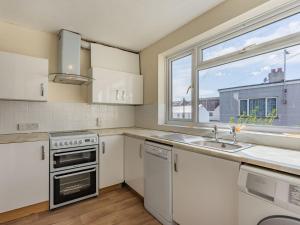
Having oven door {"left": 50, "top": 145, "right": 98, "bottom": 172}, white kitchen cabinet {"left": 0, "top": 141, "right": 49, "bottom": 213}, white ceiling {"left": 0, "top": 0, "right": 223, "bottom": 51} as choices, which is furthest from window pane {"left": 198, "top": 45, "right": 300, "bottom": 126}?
white kitchen cabinet {"left": 0, "top": 141, "right": 49, "bottom": 213}

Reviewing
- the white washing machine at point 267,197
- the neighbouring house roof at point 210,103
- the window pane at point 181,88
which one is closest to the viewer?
the white washing machine at point 267,197

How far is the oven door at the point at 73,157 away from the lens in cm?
199

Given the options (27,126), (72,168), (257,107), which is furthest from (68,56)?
(257,107)

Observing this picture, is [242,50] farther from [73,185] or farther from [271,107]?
[73,185]

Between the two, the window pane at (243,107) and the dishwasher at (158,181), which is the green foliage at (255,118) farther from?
the dishwasher at (158,181)

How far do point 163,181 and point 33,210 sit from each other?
60.4 inches

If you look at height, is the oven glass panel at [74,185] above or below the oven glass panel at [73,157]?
below

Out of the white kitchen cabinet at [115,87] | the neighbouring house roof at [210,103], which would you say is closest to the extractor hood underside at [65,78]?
the white kitchen cabinet at [115,87]

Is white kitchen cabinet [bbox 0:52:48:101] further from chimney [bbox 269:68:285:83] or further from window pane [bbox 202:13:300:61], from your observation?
chimney [bbox 269:68:285:83]

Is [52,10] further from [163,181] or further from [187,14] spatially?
[163,181]

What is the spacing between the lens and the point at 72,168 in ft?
6.89

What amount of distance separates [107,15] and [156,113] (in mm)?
1542

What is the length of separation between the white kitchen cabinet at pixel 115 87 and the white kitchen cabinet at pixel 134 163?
721 mm

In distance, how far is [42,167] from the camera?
193 centimetres
